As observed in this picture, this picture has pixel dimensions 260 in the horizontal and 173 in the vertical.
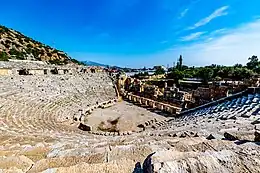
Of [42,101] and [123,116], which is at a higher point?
[42,101]

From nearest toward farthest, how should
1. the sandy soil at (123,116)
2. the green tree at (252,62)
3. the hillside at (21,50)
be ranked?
1. the sandy soil at (123,116)
2. the hillside at (21,50)
3. the green tree at (252,62)

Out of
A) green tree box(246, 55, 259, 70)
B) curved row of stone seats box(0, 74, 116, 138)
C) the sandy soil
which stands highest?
green tree box(246, 55, 259, 70)

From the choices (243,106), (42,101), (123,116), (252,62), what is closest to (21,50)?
(42,101)

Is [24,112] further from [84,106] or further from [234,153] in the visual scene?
[234,153]

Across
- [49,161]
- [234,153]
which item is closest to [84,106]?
[49,161]

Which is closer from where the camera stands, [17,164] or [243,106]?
[17,164]

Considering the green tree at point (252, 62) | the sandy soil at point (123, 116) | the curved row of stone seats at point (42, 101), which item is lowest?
the sandy soil at point (123, 116)

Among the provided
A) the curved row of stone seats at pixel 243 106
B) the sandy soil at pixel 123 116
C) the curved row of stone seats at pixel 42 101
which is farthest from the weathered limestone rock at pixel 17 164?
the sandy soil at pixel 123 116

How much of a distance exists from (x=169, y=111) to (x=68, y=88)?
1058 cm

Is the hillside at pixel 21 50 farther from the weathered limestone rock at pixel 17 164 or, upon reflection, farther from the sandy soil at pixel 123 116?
the weathered limestone rock at pixel 17 164

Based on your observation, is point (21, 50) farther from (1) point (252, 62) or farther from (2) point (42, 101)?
(1) point (252, 62)

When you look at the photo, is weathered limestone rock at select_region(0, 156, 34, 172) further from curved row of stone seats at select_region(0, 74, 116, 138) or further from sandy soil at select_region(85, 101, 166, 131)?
sandy soil at select_region(85, 101, 166, 131)

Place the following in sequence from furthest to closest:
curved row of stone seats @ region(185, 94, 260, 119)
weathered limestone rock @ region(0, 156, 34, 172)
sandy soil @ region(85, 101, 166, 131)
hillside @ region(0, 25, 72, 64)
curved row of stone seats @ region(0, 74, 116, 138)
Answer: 1. hillside @ region(0, 25, 72, 64)
2. sandy soil @ region(85, 101, 166, 131)
3. curved row of stone seats @ region(0, 74, 116, 138)
4. curved row of stone seats @ region(185, 94, 260, 119)
5. weathered limestone rock @ region(0, 156, 34, 172)

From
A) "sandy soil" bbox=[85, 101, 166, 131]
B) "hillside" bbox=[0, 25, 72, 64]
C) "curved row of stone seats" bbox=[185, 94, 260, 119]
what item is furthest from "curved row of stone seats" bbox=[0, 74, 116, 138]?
"hillside" bbox=[0, 25, 72, 64]
